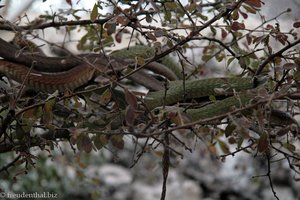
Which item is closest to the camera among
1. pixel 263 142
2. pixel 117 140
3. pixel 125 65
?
pixel 263 142

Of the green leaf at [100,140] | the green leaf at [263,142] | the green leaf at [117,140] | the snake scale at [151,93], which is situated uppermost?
the snake scale at [151,93]

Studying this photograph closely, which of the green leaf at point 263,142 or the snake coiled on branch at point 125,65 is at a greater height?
the snake coiled on branch at point 125,65

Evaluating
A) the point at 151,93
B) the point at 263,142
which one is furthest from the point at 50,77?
the point at 263,142

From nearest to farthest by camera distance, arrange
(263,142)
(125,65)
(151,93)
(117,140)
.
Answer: (263,142) → (117,140) → (125,65) → (151,93)

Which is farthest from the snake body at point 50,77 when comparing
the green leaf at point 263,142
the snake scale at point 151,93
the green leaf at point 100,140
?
the green leaf at point 263,142

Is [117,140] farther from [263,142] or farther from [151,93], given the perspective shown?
[151,93]

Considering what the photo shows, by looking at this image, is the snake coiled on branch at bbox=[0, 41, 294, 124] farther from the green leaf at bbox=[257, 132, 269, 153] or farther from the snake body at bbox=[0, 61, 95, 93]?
the green leaf at bbox=[257, 132, 269, 153]

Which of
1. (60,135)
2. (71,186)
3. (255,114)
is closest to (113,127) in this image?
(60,135)

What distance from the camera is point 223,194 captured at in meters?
5.80

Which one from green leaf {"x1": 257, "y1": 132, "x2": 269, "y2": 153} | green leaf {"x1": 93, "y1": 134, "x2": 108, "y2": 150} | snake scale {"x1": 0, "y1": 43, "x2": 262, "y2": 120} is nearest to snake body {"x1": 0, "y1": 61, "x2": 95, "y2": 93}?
snake scale {"x1": 0, "y1": 43, "x2": 262, "y2": 120}

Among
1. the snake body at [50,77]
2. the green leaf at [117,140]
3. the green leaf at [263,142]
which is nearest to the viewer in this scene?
the green leaf at [263,142]

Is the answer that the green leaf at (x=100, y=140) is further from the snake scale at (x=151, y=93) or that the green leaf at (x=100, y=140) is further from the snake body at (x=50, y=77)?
the snake body at (x=50, y=77)

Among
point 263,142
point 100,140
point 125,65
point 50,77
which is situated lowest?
point 263,142

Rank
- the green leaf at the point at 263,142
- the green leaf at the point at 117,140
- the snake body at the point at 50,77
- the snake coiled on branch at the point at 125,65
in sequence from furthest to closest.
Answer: the snake body at the point at 50,77, the snake coiled on branch at the point at 125,65, the green leaf at the point at 117,140, the green leaf at the point at 263,142
